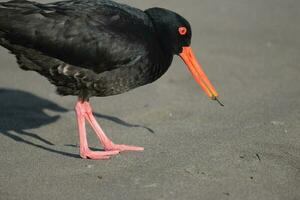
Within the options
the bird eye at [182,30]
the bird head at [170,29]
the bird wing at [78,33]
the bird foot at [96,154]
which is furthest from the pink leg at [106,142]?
the bird eye at [182,30]

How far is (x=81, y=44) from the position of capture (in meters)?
6.89

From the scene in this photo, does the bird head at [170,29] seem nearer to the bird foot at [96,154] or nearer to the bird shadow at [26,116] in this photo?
the bird shadow at [26,116]

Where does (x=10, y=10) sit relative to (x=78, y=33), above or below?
above

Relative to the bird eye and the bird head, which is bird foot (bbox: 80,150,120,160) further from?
the bird eye

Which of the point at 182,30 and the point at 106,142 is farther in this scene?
the point at 182,30

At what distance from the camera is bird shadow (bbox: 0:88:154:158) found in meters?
7.61

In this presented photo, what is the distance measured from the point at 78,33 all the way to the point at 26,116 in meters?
2.21

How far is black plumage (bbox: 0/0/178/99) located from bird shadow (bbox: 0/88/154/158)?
32.5 inches

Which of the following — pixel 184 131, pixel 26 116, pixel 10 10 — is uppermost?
pixel 10 10

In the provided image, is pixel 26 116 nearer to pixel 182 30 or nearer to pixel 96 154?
pixel 96 154

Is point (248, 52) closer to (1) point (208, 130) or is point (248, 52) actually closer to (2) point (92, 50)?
(1) point (208, 130)

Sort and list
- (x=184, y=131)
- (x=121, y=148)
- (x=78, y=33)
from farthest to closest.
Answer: (x=184, y=131) < (x=121, y=148) < (x=78, y=33)

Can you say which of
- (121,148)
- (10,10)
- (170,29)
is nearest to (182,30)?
(170,29)

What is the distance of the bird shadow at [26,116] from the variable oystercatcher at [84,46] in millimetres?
791
